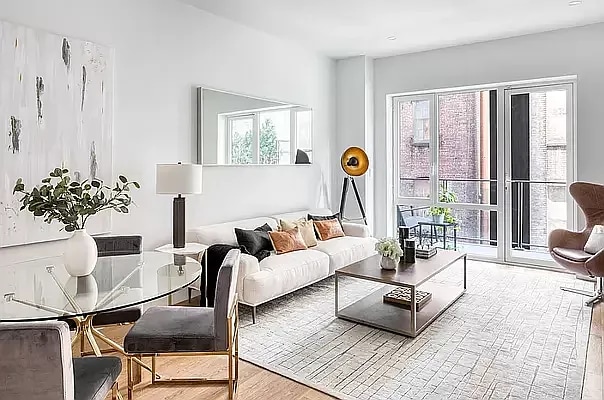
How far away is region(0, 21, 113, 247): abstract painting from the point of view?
3143mm

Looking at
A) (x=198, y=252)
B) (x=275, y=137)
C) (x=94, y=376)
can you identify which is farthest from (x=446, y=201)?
(x=94, y=376)

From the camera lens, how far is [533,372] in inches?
114

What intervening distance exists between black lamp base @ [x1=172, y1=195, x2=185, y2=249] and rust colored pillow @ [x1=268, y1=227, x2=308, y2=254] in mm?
931

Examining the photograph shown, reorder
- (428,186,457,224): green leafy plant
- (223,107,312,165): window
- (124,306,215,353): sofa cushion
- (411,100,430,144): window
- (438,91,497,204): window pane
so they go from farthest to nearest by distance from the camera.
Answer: (411,100,430,144): window < (428,186,457,224): green leafy plant < (438,91,497,204): window pane < (223,107,312,165): window < (124,306,215,353): sofa cushion

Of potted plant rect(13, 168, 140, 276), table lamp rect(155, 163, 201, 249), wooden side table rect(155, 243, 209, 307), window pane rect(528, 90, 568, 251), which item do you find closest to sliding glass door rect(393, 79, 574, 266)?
window pane rect(528, 90, 568, 251)

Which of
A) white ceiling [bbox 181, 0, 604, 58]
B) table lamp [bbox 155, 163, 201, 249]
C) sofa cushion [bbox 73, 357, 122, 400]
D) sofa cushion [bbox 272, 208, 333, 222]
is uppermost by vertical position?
white ceiling [bbox 181, 0, 604, 58]

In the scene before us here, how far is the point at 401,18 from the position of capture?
193 inches

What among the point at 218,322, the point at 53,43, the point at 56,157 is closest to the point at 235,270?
the point at 218,322

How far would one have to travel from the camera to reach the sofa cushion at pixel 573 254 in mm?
4230

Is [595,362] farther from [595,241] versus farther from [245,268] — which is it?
[245,268]

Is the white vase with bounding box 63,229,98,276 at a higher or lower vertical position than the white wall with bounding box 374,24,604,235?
lower

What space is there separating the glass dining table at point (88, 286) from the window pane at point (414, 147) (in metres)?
4.41

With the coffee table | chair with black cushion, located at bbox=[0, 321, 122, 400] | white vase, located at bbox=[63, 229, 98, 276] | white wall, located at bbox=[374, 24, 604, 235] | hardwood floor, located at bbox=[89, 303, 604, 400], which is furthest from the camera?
white wall, located at bbox=[374, 24, 604, 235]

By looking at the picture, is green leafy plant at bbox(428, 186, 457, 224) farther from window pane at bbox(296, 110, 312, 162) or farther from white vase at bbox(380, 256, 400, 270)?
white vase at bbox(380, 256, 400, 270)
